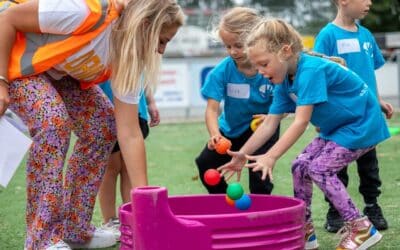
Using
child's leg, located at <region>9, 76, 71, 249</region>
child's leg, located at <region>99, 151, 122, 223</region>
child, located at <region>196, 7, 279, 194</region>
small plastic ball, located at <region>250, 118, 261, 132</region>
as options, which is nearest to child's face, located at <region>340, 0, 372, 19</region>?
child, located at <region>196, 7, 279, 194</region>

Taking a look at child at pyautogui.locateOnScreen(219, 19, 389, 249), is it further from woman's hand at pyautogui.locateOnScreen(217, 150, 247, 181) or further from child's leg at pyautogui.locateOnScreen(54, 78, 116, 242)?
child's leg at pyautogui.locateOnScreen(54, 78, 116, 242)

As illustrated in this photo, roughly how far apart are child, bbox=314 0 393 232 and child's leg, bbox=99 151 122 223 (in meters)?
1.17

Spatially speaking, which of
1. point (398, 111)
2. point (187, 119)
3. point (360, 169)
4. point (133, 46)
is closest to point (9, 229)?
point (133, 46)

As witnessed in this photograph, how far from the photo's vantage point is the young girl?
339 cm

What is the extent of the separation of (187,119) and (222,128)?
932cm

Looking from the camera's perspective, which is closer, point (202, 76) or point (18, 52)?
point (18, 52)

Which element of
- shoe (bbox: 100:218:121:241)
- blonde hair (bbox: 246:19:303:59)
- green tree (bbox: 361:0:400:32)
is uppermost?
blonde hair (bbox: 246:19:303:59)

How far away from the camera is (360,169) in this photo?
178 inches

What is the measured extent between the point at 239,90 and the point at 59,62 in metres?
1.15

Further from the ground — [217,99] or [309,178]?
[217,99]

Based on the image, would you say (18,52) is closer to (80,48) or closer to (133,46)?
(80,48)

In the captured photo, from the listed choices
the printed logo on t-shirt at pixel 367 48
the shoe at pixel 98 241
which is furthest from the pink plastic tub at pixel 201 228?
the printed logo on t-shirt at pixel 367 48

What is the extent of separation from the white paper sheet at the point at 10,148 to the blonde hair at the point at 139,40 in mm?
481

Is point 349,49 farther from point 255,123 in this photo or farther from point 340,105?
point 340,105
